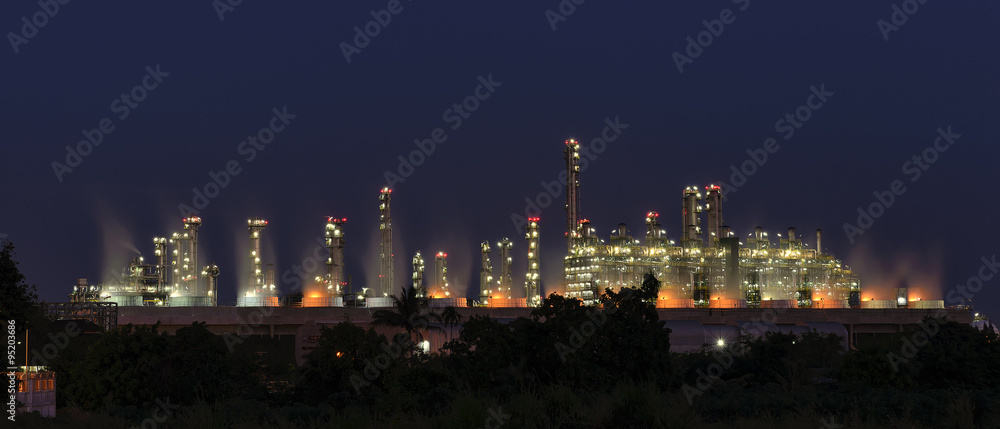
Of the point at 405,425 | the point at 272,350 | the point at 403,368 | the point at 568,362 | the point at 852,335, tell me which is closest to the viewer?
the point at 405,425

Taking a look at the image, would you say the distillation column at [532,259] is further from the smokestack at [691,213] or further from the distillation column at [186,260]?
the distillation column at [186,260]

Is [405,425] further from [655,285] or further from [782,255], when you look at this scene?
[782,255]

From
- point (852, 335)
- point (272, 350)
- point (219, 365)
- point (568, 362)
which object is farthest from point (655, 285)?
point (852, 335)

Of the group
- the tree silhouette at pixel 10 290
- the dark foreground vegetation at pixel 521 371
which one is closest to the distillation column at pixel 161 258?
A: the dark foreground vegetation at pixel 521 371

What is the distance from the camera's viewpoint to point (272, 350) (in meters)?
71.9

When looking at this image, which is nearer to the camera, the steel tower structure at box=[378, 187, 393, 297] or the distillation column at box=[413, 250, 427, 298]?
the steel tower structure at box=[378, 187, 393, 297]

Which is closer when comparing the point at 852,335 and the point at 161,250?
the point at 852,335

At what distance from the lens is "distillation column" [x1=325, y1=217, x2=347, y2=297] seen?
97.6m

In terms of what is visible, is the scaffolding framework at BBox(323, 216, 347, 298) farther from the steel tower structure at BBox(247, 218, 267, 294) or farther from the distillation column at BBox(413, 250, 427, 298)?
the distillation column at BBox(413, 250, 427, 298)

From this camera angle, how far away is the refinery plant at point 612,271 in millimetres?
97562

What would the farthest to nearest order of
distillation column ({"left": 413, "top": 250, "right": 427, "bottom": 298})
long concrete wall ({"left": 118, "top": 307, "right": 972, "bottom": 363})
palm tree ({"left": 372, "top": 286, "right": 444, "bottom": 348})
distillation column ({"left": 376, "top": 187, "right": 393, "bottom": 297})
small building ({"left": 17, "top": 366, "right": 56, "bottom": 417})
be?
distillation column ({"left": 413, "top": 250, "right": 427, "bottom": 298}), distillation column ({"left": 376, "top": 187, "right": 393, "bottom": 297}), long concrete wall ({"left": 118, "top": 307, "right": 972, "bottom": 363}), palm tree ({"left": 372, "top": 286, "right": 444, "bottom": 348}), small building ({"left": 17, "top": 366, "right": 56, "bottom": 417})

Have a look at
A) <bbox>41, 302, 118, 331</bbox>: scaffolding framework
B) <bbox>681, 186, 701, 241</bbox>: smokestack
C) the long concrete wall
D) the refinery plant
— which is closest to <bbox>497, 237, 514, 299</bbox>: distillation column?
the refinery plant

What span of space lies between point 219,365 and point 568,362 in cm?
1253

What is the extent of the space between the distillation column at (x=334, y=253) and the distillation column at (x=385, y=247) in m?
4.10
